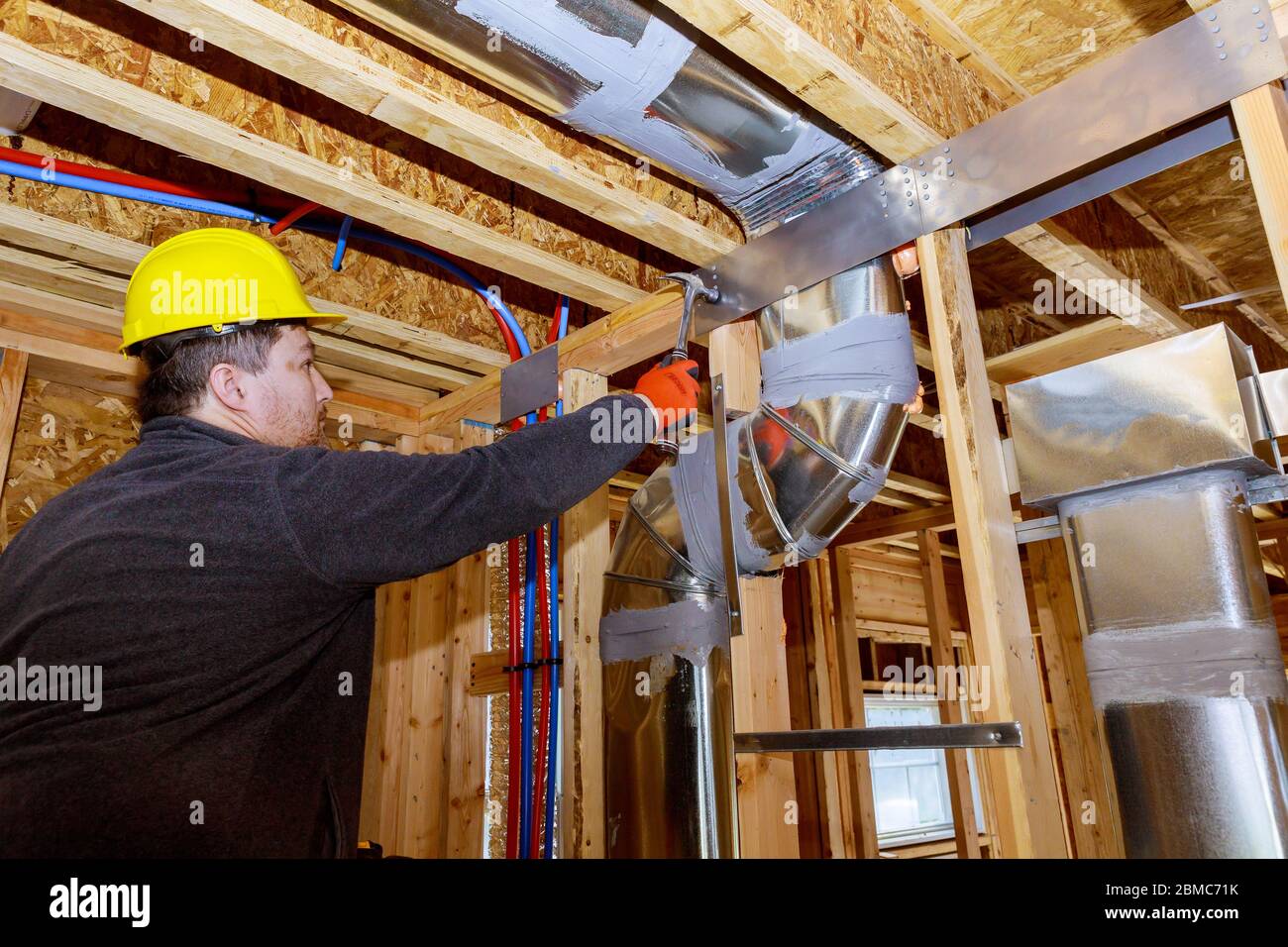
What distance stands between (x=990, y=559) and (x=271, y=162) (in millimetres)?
1489

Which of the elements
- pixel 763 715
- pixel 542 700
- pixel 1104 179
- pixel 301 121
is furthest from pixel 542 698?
pixel 1104 179

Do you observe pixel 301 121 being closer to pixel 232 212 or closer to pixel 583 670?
pixel 232 212

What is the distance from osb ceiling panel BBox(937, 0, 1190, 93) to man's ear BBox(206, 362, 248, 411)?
1435 millimetres

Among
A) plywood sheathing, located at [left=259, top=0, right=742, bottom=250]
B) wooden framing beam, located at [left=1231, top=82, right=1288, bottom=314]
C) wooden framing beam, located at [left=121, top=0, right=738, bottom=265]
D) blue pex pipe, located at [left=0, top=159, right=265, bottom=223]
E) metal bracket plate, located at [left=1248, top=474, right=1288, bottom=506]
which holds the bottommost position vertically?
metal bracket plate, located at [left=1248, top=474, right=1288, bottom=506]

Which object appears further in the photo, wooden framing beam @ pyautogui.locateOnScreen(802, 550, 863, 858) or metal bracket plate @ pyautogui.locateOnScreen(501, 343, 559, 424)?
wooden framing beam @ pyautogui.locateOnScreen(802, 550, 863, 858)

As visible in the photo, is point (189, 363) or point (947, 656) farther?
point (947, 656)

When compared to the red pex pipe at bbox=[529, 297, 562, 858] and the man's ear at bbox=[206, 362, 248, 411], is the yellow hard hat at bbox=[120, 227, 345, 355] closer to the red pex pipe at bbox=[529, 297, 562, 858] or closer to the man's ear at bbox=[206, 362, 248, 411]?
the man's ear at bbox=[206, 362, 248, 411]

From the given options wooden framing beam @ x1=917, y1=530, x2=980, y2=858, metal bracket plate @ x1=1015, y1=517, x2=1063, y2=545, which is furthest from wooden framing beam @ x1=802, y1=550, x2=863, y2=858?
metal bracket plate @ x1=1015, y1=517, x2=1063, y2=545

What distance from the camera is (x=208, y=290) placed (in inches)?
57.3

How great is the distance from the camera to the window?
5.03 meters

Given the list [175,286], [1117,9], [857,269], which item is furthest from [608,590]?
[1117,9]

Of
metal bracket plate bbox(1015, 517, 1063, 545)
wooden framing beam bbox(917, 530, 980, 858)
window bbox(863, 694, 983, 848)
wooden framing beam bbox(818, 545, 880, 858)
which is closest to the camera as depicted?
metal bracket plate bbox(1015, 517, 1063, 545)

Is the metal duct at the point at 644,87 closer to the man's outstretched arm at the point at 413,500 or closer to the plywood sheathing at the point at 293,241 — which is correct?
the man's outstretched arm at the point at 413,500
